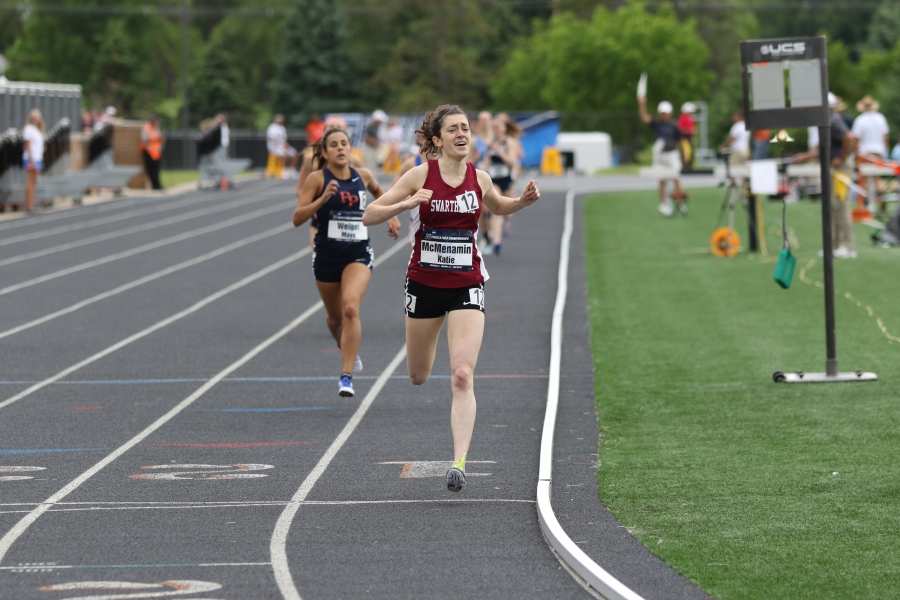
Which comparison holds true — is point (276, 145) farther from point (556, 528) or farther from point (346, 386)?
point (556, 528)

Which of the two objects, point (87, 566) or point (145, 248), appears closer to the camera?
point (87, 566)

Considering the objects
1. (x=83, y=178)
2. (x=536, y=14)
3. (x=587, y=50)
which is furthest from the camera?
(x=536, y=14)

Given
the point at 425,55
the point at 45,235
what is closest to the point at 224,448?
the point at 45,235

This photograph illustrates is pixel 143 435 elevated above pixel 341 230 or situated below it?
below

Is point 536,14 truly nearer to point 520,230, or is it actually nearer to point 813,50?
point 520,230

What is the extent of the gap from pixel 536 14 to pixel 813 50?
81.9 metres

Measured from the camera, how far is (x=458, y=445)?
723cm

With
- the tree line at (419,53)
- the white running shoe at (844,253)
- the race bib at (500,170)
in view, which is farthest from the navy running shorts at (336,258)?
the tree line at (419,53)

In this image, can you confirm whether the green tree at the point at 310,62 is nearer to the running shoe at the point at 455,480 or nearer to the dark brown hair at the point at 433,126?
the dark brown hair at the point at 433,126

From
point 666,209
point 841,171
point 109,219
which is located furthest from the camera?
point 109,219

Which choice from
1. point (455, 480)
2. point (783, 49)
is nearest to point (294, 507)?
point (455, 480)

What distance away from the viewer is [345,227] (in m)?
10.3

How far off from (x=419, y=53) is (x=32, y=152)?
52664 mm

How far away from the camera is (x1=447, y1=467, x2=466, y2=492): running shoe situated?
7.11 meters
